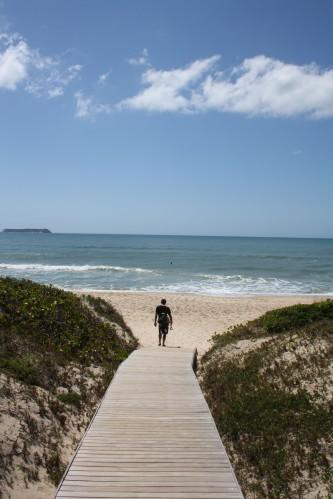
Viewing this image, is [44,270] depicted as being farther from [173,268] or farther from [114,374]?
[114,374]

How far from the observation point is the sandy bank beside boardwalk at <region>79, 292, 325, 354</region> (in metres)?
21.0

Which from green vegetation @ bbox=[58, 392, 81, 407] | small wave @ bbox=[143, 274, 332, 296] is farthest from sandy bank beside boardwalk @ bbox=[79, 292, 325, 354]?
green vegetation @ bbox=[58, 392, 81, 407]

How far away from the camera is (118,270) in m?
56.6

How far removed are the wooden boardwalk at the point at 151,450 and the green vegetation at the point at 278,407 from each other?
2.61ft

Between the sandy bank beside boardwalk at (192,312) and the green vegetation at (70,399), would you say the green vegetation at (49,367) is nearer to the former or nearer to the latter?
the green vegetation at (70,399)

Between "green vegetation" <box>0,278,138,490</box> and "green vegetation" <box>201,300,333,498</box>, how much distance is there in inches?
124

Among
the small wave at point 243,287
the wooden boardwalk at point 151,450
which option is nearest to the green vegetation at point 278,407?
the wooden boardwalk at point 151,450

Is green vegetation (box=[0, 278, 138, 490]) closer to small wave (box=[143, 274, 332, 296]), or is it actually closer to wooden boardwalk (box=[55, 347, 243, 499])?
wooden boardwalk (box=[55, 347, 243, 499])

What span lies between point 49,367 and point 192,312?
60.6ft

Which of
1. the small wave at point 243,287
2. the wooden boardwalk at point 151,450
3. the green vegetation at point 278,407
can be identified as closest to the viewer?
the wooden boardwalk at point 151,450

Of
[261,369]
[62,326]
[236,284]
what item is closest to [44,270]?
[236,284]

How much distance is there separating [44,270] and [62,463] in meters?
49.0

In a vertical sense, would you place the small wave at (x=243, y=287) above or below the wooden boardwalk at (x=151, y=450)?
below

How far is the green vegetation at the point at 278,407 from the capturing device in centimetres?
683
